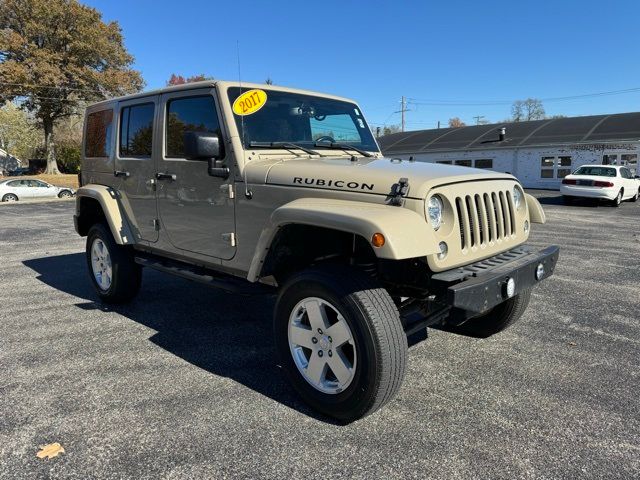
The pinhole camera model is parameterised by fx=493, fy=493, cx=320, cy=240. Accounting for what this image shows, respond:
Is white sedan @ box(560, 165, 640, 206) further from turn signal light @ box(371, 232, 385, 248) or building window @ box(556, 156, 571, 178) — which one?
turn signal light @ box(371, 232, 385, 248)

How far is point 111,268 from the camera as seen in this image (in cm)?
500

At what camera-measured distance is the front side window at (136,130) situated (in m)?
4.49

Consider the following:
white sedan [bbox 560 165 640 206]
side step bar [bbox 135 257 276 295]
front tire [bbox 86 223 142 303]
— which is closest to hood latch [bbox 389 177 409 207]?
side step bar [bbox 135 257 276 295]

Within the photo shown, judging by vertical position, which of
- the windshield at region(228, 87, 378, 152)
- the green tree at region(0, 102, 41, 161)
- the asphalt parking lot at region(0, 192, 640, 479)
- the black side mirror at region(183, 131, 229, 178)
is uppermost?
the green tree at region(0, 102, 41, 161)

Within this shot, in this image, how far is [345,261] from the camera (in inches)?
127

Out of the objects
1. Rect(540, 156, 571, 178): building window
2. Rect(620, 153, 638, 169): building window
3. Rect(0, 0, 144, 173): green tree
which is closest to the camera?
Rect(620, 153, 638, 169): building window

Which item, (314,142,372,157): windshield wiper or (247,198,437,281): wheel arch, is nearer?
(247,198,437,281): wheel arch

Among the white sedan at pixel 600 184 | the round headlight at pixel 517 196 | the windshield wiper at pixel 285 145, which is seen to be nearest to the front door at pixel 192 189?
the windshield wiper at pixel 285 145

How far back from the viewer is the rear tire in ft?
13.1

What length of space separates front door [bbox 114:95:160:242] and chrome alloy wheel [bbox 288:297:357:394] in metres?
2.09

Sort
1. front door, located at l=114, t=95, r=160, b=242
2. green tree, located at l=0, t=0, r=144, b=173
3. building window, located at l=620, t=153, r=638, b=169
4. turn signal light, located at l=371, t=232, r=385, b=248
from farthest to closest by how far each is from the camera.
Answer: green tree, located at l=0, t=0, r=144, b=173 < building window, located at l=620, t=153, r=638, b=169 < front door, located at l=114, t=95, r=160, b=242 < turn signal light, located at l=371, t=232, r=385, b=248

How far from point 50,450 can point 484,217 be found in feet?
9.36

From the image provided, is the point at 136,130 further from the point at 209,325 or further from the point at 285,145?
the point at 209,325

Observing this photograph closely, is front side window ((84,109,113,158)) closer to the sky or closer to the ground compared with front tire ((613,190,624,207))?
closer to the sky
